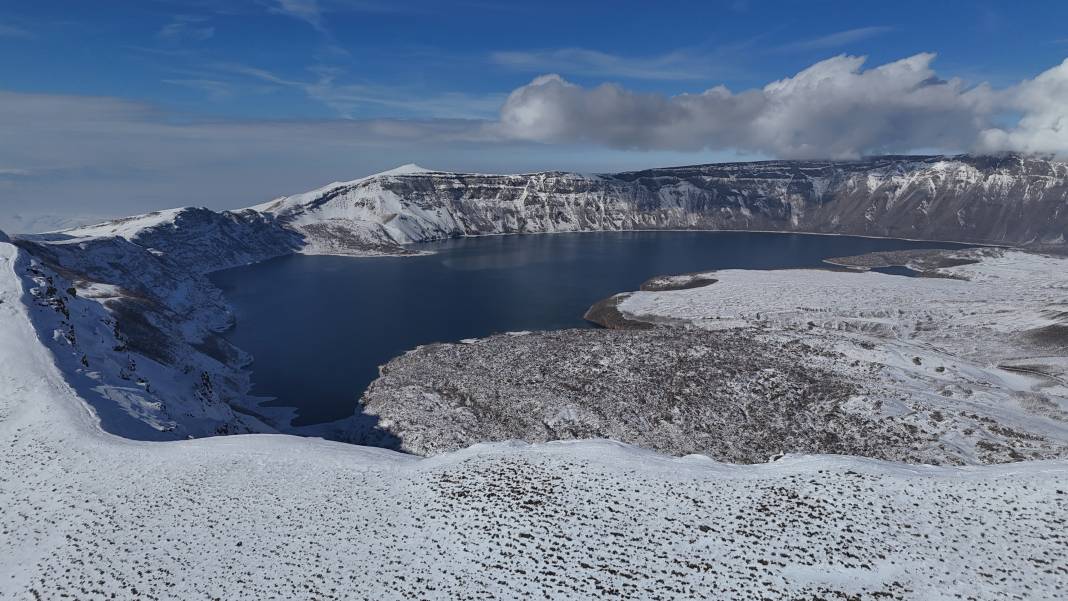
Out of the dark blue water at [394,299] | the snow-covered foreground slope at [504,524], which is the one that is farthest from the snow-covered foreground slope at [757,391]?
the snow-covered foreground slope at [504,524]

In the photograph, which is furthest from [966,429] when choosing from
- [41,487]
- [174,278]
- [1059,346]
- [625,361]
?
[174,278]

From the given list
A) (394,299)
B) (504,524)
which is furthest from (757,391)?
(394,299)

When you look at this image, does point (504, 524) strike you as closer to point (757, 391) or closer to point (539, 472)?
point (539, 472)

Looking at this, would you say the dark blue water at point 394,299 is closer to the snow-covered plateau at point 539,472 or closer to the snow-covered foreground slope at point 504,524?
the snow-covered plateau at point 539,472

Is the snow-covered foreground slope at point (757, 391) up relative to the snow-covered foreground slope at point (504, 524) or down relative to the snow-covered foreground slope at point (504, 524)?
down

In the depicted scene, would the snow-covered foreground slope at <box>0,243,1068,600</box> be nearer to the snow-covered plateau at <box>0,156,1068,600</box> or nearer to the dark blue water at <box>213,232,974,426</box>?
the snow-covered plateau at <box>0,156,1068,600</box>

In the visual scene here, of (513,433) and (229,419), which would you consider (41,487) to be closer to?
(229,419)
